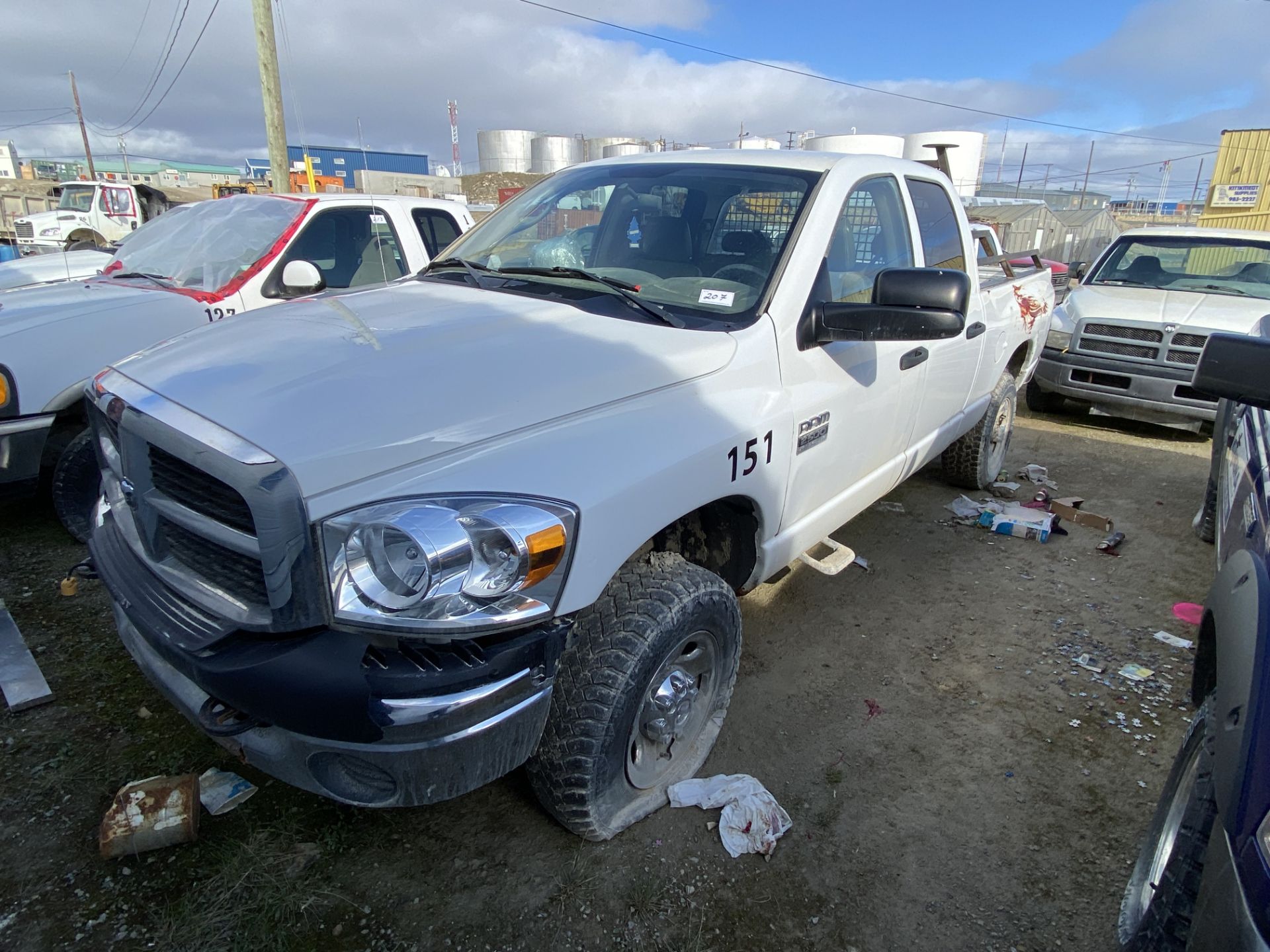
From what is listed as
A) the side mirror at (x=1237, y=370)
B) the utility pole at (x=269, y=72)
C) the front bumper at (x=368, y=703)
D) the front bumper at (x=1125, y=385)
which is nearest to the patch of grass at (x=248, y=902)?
the front bumper at (x=368, y=703)

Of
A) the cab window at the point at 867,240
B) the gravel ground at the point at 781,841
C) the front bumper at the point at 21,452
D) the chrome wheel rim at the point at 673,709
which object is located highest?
the cab window at the point at 867,240

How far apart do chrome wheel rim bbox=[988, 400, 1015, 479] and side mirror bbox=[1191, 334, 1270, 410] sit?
359 cm

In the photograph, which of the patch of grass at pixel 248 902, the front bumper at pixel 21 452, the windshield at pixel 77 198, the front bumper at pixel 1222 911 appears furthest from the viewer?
the windshield at pixel 77 198

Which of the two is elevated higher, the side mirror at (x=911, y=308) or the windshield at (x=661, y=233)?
the windshield at (x=661, y=233)

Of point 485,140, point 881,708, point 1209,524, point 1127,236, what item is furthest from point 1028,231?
point 485,140

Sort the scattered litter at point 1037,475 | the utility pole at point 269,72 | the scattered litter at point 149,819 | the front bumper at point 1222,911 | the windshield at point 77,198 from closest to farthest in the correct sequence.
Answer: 1. the front bumper at point 1222,911
2. the scattered litter at point 149,819
3. the scattered litter at point 1037,475
4. the utility pole at point 269,72
5. the windshield at point 77,198

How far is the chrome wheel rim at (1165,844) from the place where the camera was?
5.56ft

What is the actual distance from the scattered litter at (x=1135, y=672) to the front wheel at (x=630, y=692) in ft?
6.37

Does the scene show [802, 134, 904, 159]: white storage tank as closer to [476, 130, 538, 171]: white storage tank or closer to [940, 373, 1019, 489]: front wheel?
[940, 373, 1019, 489]: front wheel

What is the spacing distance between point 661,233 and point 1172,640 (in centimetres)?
301

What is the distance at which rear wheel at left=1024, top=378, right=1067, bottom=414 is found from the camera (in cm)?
745

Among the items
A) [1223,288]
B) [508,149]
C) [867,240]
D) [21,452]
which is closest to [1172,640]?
[867,240]

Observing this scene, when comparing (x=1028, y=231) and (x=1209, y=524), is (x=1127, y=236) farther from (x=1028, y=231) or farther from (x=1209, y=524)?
(x=1028, y=231)

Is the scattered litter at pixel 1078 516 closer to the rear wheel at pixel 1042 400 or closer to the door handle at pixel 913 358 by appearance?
the door handle at pixel 913 358
